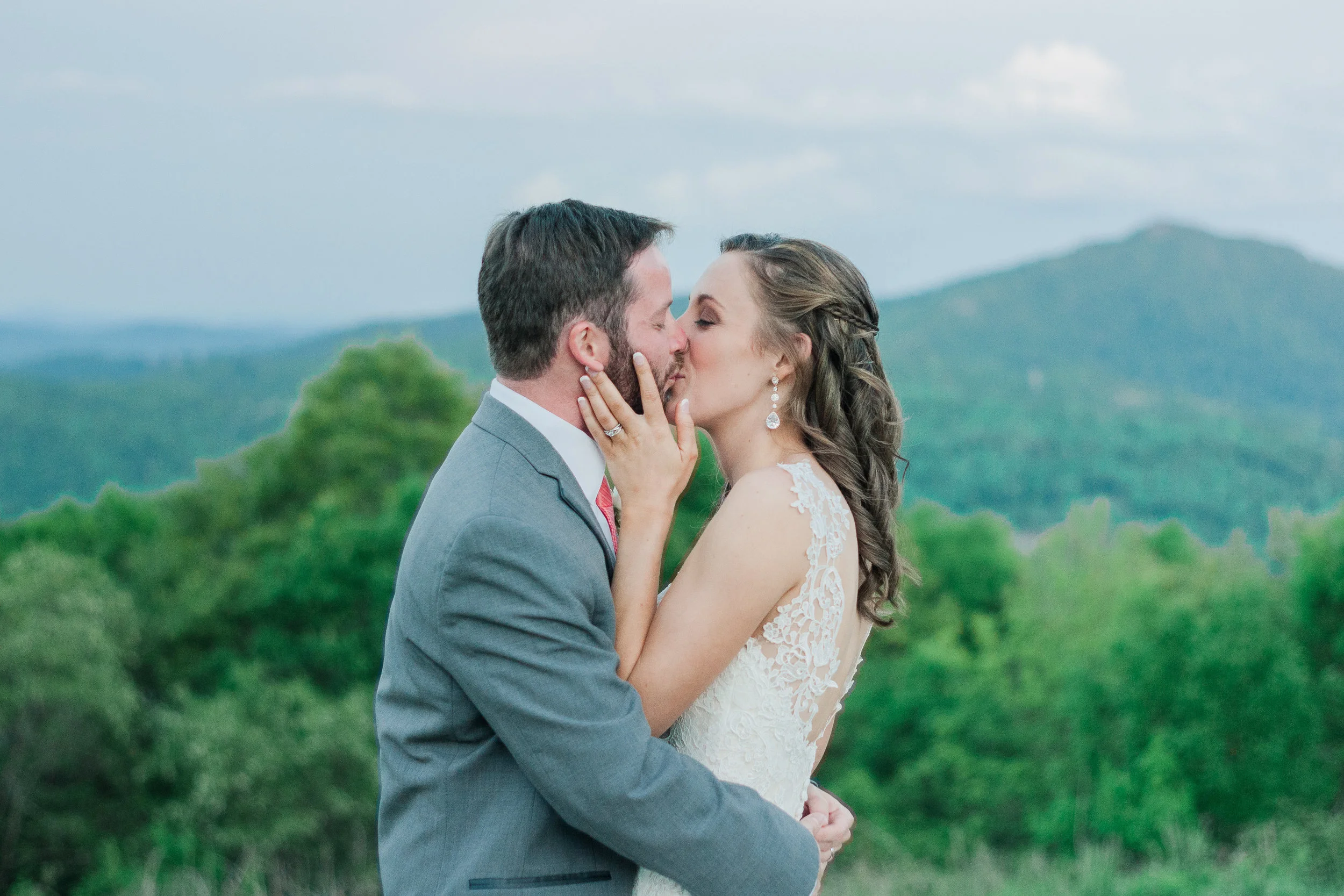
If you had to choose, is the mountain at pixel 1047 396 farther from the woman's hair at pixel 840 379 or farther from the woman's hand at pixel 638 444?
the woman's hand at pixel 638 444

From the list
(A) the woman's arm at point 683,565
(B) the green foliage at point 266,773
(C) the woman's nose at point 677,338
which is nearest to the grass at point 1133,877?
(A) the woman's arm at point 683,565

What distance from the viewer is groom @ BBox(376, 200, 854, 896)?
2.66 m

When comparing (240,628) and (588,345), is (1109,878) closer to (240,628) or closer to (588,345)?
(588,345)

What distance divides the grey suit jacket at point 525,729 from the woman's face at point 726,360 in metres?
0.76

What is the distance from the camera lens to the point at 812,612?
3.44 metres

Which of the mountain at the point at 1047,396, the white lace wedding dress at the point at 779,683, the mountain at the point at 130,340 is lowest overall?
the mountain at the point at 130,340

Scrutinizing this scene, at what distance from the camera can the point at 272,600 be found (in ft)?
98.0

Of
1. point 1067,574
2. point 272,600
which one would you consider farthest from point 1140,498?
point 272,600

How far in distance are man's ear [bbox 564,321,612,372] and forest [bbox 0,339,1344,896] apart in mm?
6868

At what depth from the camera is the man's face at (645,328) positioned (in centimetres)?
309

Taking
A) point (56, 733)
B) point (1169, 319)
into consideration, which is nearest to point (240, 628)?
point (56, 733)

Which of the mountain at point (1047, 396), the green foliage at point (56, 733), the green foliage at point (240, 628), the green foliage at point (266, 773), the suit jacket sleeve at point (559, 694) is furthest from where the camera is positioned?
the mountain at point (1047, 396)

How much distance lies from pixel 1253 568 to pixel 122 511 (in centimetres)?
3549

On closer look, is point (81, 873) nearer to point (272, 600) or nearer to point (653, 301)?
point (272, 600)
